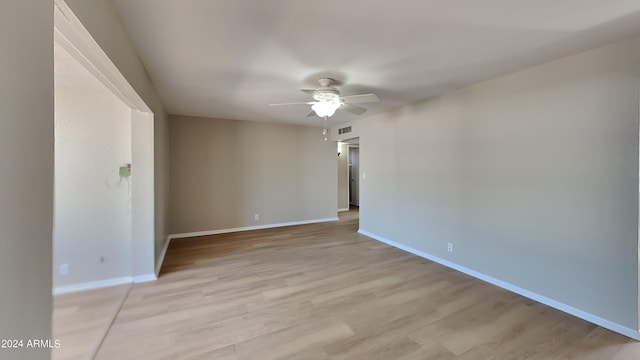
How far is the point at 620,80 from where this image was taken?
7.02 ft

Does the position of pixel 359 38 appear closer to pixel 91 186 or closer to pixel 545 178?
pixel 545 178

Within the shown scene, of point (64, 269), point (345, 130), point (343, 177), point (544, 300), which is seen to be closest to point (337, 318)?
point (544, 300)

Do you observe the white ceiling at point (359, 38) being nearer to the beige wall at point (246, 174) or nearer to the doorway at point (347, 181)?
the beige wall at point (246, 174)

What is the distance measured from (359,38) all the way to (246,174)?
416 centimetres

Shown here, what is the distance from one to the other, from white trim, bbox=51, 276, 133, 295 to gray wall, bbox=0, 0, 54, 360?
8.35 feet

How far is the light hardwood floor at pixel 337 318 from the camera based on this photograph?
1.92 meters

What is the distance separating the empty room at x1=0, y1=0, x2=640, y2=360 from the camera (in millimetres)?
1173

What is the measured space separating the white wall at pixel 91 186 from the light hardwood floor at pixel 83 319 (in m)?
0.24

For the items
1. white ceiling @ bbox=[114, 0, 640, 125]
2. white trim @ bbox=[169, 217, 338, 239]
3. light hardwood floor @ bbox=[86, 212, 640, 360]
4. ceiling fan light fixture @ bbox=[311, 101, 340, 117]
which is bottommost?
light hardwood floor @ bbox=[86, 212, 640, 360]

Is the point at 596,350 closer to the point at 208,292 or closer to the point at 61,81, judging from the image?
the point at 208,292

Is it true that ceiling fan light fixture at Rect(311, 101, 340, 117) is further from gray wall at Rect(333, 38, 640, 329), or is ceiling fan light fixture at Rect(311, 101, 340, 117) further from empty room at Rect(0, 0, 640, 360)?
gray wall at Rect(333, 38, 640, 329)

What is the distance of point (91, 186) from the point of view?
2.96 m

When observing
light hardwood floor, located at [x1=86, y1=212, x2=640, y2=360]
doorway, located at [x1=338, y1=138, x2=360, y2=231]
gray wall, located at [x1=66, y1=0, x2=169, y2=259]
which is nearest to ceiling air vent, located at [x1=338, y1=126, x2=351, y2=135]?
doorway, located at [x1=338, y1=138, x2=360, y2=231]

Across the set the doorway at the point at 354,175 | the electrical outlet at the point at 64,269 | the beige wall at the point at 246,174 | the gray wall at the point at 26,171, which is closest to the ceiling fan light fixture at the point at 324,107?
the gray wall at the point at 26,171
